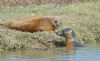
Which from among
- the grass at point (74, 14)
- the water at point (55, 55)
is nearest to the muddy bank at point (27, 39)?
the water at point (55, 55)

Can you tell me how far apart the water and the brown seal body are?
124cm

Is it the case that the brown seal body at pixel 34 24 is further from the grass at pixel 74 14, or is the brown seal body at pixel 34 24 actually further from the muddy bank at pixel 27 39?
the grass at pixel 74 14

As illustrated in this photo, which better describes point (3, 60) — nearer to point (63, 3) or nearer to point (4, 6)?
point (4, 6)

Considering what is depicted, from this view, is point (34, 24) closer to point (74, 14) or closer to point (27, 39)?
point (27, 39)

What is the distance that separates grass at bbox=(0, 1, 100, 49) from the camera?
50.8 feet

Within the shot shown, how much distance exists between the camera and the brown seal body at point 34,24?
14.5m

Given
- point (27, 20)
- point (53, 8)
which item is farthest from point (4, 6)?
point (27, 20)

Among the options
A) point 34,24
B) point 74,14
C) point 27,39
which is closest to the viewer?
point 27,39

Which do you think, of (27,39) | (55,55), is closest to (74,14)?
(27,39)

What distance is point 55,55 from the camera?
12500 mm

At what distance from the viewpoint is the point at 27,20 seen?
574 inches

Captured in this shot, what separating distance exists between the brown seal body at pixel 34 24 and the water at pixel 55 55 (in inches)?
48.8

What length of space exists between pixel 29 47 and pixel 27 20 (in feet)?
4.65

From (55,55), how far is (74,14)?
20.1ft
